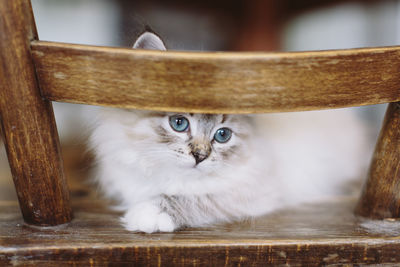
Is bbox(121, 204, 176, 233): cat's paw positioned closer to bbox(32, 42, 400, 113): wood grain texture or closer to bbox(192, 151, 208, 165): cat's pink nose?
bbox(192, 151, 208, 165): cat's pink nose

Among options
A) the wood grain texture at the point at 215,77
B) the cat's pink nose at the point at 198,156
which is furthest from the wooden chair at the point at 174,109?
the cat's pink nose at the point at 198,156

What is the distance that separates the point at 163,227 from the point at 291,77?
0.51 m

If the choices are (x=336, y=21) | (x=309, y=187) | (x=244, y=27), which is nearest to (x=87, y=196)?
(x=309, y=187)

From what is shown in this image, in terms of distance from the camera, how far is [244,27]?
2.82m

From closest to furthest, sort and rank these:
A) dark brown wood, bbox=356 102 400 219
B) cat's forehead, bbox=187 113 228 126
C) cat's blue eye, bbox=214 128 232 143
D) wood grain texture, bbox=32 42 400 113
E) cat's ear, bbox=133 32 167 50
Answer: wood grain texture, bbox=32 42 400 113
dark brown wood, bbox=356 102 400 219
cat's ear, bbox=133 32 167 50
cat's forehead, bbox=187 113 228 126
cat's blue eye, bbox=214 128 232 143

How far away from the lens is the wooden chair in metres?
0.68

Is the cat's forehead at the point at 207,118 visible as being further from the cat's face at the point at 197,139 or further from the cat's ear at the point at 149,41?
the cat's ear at the point at 149,41

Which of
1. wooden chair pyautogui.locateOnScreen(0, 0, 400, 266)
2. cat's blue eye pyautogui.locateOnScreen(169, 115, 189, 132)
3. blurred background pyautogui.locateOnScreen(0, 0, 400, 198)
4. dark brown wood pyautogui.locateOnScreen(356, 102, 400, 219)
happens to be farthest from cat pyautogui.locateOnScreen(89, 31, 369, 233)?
blurred background pyautogui.locateOnScreen(0, 0, 400, 198)

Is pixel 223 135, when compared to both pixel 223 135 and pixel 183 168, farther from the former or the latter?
pixel 183 168

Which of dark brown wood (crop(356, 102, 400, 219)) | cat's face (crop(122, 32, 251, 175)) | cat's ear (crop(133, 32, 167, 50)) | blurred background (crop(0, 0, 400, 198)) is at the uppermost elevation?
blurred background (crop(0, 0, 400, 198))

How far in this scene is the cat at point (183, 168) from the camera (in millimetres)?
1089

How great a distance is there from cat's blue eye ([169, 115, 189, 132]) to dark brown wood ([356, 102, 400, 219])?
→ 0.56m

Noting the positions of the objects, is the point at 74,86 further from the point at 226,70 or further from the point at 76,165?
the point at 76,165

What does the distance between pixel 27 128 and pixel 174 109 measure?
338 millimetres
